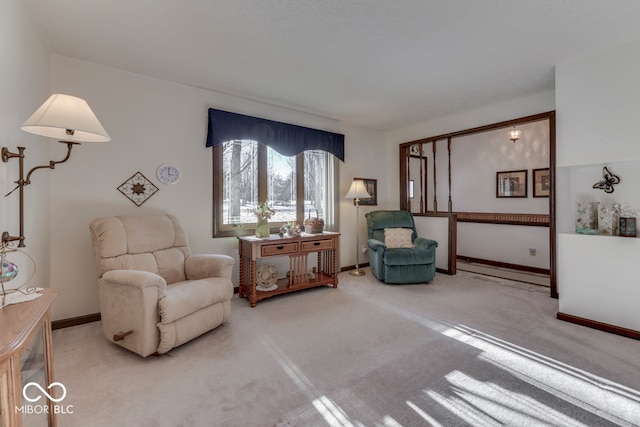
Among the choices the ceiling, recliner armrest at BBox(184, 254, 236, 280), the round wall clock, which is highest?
the ceiling

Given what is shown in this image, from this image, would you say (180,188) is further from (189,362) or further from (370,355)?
(370,355)

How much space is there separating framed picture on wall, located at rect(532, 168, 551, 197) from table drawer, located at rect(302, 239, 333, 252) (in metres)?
3.73

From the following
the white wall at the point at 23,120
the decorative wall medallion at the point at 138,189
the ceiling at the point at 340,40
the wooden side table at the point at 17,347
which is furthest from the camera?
the decorative wall medallion at the point at 138,189

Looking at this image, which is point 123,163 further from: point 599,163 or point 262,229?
point 599,163

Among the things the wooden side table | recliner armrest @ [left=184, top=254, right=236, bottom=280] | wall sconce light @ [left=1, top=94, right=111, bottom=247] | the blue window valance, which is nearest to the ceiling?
the blue window valance

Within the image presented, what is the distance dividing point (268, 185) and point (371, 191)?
1.97 metres

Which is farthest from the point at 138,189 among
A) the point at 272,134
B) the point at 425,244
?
the point at 425,244

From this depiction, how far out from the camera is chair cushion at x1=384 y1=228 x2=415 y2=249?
4441mm

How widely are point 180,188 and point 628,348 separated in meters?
4.32

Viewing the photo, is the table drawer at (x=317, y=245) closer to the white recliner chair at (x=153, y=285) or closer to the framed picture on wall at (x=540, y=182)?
the white recliner chair at (x=153, y=285)

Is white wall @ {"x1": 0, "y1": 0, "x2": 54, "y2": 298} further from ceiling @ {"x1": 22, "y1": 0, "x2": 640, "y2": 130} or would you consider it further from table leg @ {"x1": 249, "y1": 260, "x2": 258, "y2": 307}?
table leg @ {"x1": 249, "y1": 260, "x2": 258, "y2": 307}

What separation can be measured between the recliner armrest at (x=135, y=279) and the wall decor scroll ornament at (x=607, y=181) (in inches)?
155

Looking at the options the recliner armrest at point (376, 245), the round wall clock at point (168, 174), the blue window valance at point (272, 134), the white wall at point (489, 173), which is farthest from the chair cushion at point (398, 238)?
the round wall clock at point (168, 174)

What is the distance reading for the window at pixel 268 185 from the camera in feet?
11.8
